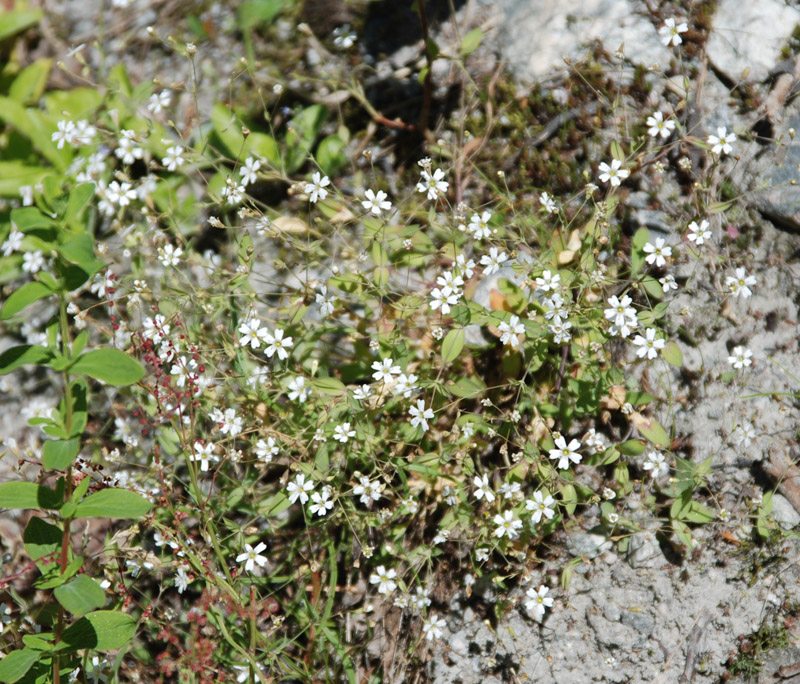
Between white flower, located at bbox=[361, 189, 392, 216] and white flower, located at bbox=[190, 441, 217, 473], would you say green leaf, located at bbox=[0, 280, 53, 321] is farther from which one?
white flower, located at bbox=[361, 189, 392, 216]

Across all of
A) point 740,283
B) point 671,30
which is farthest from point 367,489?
point 671,30

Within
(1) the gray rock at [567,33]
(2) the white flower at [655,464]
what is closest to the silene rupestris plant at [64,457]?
(2) the white flower at [655,464]

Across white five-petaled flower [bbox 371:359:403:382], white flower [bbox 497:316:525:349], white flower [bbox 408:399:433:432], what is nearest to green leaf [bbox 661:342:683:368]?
white flower [bbox 497:316:525:349]

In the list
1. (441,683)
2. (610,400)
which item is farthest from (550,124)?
(441,683)

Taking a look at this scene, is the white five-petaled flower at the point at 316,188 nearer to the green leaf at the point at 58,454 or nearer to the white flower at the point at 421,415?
the white flower at the point at 421,415

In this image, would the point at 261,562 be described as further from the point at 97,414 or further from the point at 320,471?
the point at 97,414

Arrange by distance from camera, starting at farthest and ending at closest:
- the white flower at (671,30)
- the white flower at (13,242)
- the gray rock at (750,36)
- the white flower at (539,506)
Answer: the white flower at (13,242) < the gray rock at (750,36) < the white flower at (671,30) < the white flower at (539,506)

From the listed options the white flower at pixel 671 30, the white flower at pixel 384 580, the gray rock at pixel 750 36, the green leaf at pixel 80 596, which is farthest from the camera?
the gray rock at pixel 750 36
